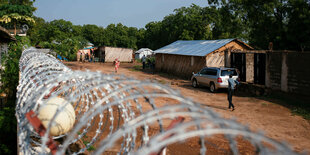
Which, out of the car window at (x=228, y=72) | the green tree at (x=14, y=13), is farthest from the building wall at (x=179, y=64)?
the green tree at (x=14, y=13)

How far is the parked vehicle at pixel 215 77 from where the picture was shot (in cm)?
1736

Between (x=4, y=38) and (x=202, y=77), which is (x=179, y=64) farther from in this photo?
(x=4, y=38)

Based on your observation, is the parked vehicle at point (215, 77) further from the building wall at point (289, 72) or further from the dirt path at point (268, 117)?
the building wall at point (289, 72)

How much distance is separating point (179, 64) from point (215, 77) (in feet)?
33.1

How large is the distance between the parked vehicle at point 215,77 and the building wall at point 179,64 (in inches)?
143

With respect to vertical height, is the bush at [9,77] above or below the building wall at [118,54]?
below

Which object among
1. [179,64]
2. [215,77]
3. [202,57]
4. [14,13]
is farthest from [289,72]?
[14,13]

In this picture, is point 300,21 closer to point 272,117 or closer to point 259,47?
point 259,47

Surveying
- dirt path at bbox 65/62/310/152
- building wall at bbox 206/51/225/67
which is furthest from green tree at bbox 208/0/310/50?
dirt path at bbox 65/62/310/152

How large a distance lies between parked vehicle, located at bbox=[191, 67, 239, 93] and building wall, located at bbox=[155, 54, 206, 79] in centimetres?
362

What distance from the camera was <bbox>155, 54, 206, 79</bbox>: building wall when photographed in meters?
24.0

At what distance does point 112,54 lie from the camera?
49688 millimetres

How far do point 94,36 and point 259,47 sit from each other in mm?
61522

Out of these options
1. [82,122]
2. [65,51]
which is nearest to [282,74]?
[82,122]
